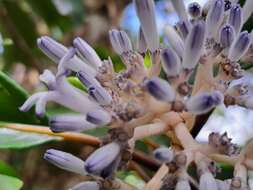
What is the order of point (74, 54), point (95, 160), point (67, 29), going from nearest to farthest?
point (95, 160), point (74, 54), point (67, 29)

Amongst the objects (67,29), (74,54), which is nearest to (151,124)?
(74,54)

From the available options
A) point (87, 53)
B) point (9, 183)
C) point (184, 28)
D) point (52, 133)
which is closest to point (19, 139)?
point (52, 133)

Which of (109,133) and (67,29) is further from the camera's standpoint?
(67,29)

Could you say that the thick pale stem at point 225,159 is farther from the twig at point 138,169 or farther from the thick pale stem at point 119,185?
the twig at point 138,169

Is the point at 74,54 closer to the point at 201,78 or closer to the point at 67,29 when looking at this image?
the point at 201,78

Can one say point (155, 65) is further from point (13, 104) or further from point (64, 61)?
point (13, 104)

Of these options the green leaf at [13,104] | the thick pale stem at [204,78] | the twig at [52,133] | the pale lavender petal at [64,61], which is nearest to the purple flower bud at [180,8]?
the thick pale stem at [204,78]

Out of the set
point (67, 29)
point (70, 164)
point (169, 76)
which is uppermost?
point (169, 76)
